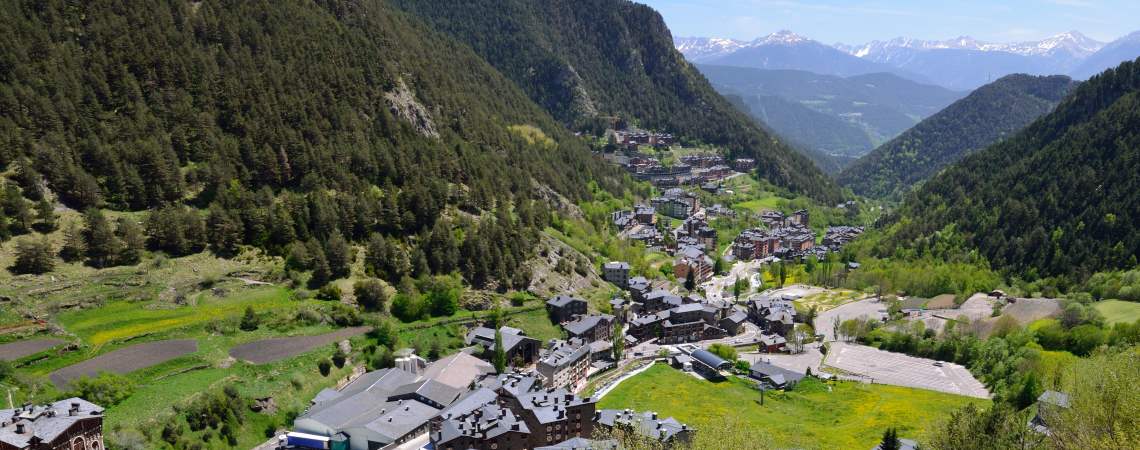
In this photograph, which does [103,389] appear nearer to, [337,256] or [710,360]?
[337,256]

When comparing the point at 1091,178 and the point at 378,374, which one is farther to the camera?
the point at 1091,178

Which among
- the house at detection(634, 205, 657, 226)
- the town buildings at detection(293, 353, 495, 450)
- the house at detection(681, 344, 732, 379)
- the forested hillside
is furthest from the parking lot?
the house at detection(634, 205, 657, 226)

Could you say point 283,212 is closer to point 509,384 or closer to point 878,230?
point 509,384

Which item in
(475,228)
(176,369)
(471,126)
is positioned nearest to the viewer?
(176,369)

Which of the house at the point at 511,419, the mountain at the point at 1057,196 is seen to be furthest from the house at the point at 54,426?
the mountain at the point at 1057,196

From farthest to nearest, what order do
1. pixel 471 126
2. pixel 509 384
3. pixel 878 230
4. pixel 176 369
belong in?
pixel 878 230 < pixel 471 126 < pixel 509 384 < pixel 176 369

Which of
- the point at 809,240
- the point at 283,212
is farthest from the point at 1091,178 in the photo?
the point at 283,212

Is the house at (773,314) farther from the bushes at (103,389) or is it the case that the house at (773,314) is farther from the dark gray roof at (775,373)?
the bushes at (103,389)
